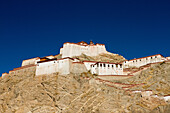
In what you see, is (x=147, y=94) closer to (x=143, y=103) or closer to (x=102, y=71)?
(x=143, y=103)

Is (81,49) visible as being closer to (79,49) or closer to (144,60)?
(79,49)

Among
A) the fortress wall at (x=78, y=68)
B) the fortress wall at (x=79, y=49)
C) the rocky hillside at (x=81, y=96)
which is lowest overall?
the rocky hillside at (x=81, y=96)

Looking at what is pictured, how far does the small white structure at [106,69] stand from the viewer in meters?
55.0

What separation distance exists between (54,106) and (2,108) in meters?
13.4

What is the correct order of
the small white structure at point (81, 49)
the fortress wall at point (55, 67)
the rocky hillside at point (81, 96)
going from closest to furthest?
the rocky hillside at point (81, 96)
the fortress wall at point (55, 67)
the small white structure at point (81, 49)

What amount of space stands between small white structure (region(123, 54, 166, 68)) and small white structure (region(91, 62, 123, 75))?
12620mm

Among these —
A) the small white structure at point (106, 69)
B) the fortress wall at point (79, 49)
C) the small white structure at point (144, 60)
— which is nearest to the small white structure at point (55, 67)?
the small white structure at point (106, 69)

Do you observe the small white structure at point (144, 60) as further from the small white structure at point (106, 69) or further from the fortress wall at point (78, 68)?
the fortress wall at point (78, 68)

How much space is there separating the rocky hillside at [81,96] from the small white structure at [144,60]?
922 cm

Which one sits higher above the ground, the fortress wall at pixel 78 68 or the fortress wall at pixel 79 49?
the fortress wall at pixel 79 49

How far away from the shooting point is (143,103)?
41.2 metres

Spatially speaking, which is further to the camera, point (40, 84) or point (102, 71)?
point (102, 71)

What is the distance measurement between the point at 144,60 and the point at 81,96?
30118mm

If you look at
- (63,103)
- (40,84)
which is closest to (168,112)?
(63,103)
